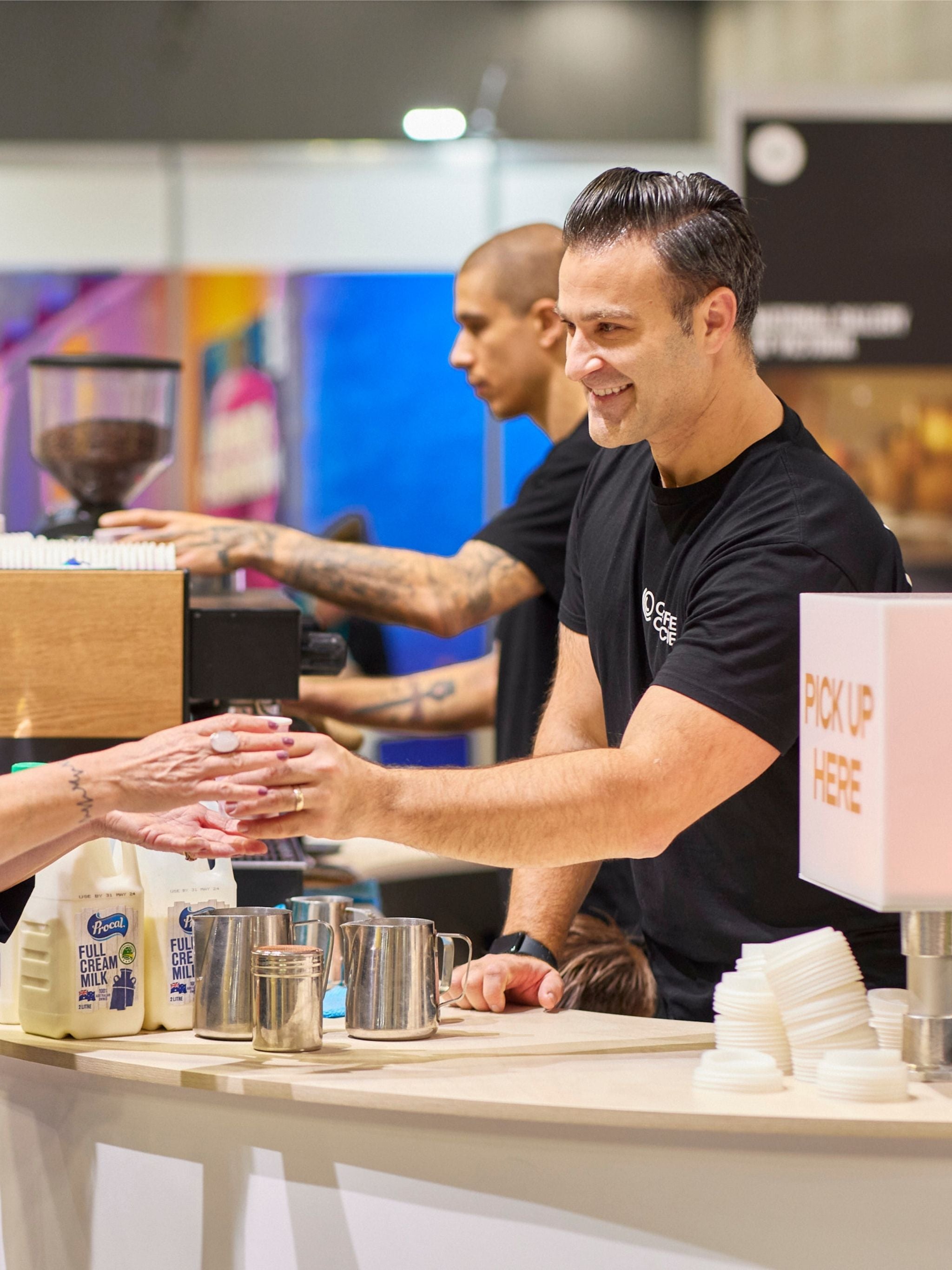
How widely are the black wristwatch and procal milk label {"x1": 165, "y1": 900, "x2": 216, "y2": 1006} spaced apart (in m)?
0.43

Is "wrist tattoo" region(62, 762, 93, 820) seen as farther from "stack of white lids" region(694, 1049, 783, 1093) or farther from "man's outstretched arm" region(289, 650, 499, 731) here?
"man's outstretched arm" region(289, 650, 499, 731)

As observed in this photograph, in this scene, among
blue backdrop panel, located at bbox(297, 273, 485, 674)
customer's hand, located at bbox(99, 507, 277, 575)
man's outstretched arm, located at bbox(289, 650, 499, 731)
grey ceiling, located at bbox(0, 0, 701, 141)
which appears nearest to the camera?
customer's hand, located at bbox(99, 507, 277, 575)

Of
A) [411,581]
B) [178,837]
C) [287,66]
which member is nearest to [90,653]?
[178,837]

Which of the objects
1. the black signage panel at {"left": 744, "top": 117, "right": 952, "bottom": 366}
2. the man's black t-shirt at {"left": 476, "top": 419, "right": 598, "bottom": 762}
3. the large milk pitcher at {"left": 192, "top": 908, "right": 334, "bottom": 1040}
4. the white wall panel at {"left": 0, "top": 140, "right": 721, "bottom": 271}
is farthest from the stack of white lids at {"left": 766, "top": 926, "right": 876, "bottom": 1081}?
the white wall panel at {"left": 0, "top": 140, "right": 721, "bottom": 271}

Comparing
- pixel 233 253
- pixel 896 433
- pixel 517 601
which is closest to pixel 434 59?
pixel 233 253

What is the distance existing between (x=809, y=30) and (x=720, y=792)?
4855 mm

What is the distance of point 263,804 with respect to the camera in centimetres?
147

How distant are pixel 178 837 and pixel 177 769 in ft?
0.50

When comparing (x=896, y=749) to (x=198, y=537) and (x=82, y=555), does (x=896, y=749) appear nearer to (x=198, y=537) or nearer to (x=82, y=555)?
(x=82, y=555)

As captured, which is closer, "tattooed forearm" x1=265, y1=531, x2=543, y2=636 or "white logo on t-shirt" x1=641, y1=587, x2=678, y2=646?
"white logo on t-shirt" x1=641, y1=587, x2=678, y2=646

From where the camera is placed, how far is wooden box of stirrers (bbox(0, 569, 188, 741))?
6.16 feet

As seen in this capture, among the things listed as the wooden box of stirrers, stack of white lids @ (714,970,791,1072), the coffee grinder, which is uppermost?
the coffee grinder

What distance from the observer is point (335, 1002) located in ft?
5.85

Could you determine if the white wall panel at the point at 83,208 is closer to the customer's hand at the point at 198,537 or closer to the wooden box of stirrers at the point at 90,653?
the customer's hand at the point at 198,537
